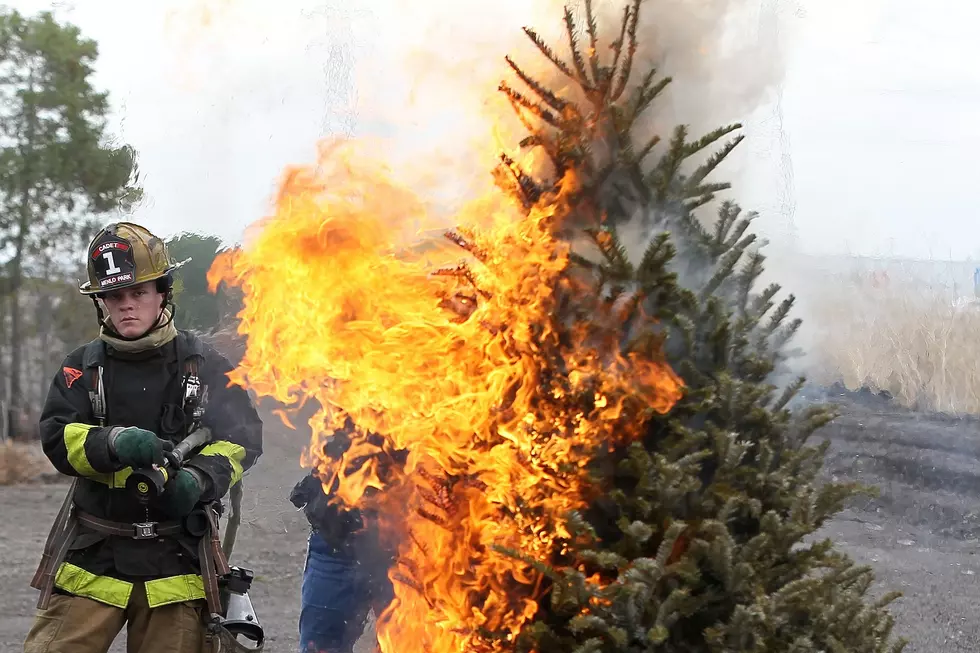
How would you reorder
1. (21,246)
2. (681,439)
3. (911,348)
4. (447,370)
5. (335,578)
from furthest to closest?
1. (911,348)
2. (21,246)
3. (335,578)
4. (447,370)
5. (681,439)

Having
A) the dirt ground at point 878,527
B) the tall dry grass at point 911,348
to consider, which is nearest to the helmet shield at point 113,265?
the dirt ground at point 878,527

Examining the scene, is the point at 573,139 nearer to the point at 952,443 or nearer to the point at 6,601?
the point at 6,601

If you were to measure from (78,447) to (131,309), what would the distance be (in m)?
0.51

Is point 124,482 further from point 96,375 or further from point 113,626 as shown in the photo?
point 113,626

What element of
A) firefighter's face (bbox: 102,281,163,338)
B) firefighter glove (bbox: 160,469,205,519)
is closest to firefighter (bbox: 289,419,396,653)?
firefighter glove (bbox: 160,469,205,519)

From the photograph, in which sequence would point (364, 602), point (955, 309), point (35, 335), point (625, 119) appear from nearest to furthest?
point (625, 119)
point (364, 602)
point (35, 335)
point (955, 309)

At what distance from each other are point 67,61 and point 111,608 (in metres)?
11.6

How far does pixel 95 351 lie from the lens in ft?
11.8

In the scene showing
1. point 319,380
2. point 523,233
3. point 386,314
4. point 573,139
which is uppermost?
point 573,139

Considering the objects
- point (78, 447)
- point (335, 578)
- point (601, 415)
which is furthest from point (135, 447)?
point (335, 578)

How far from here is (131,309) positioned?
11.7ft

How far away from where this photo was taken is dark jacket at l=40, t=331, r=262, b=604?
3439 mm

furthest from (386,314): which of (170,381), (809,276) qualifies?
(809,276)

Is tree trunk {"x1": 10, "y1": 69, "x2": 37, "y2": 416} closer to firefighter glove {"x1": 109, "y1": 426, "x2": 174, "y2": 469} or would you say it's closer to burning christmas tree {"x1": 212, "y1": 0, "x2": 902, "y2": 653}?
firefighter glove {"x1": 109, "y1": 426, "x2": 174, "y2": 469}
